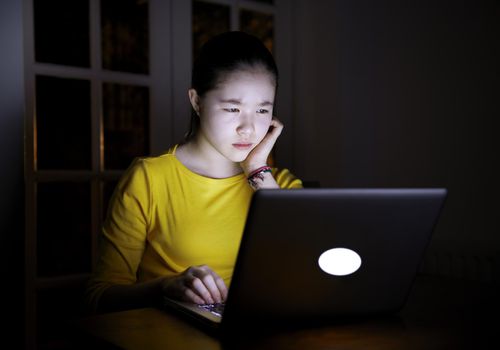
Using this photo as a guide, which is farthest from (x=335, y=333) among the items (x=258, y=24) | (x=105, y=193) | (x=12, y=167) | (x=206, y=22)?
(x=258, y=24)

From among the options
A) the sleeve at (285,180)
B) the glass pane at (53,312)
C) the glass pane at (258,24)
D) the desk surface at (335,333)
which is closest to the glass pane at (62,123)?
the glass pane at (53,312)

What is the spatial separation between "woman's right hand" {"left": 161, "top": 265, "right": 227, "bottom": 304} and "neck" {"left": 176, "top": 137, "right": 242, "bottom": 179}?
0.47 metres

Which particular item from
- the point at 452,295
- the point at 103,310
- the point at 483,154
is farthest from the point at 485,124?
the point at 103,310

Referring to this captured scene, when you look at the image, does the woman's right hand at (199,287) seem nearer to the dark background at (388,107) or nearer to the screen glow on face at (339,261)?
the screen glow on face at (339,261)

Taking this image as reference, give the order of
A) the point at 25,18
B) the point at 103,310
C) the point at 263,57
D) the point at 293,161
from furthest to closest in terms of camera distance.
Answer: the point at 293,161 → the point at 25,18 → the point at 263,57 → the point at 103,310

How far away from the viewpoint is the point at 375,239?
91cm

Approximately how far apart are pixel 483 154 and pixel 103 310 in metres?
1.58

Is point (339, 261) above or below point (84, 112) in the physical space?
below

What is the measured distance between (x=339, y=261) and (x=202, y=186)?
587 mm

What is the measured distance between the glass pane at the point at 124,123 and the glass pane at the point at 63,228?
7.4 inches

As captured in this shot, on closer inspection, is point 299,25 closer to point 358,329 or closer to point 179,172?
point 179,172

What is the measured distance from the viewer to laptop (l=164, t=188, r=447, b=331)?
829mm

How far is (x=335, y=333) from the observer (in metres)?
0.90

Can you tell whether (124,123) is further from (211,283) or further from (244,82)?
(211,283)
